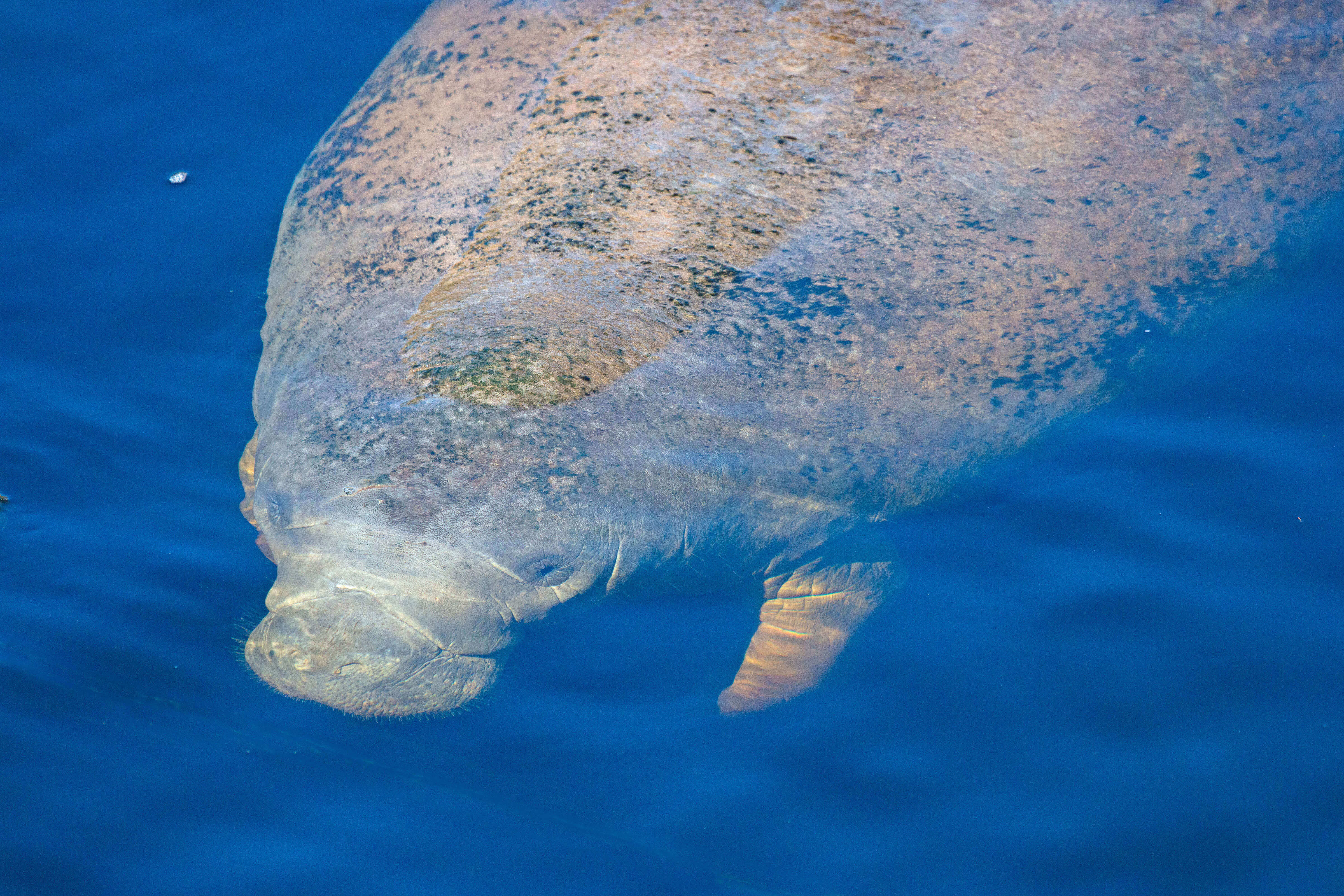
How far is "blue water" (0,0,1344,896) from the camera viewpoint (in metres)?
2.98

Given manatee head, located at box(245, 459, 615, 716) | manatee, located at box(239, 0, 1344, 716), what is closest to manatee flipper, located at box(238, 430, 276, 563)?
manatee, located at box(239, 0, 1344, 716)

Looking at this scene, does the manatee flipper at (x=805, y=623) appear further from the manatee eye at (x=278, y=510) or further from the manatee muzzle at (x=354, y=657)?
the manatee eye at (x=278, y=510)

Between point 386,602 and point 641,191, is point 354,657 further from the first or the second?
point 641,191

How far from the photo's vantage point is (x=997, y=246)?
143 inches

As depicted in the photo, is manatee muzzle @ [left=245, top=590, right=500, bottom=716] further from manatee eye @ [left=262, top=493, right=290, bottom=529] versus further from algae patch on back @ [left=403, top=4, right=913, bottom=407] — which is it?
algae patch on back @ [left=403, top=4, right=913, bottom=407]

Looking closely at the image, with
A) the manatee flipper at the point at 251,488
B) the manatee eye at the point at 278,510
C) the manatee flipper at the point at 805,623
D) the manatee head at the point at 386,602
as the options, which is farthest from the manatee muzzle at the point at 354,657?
the manatee flipper at the point at 805,623

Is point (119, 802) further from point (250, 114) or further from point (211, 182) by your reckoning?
point (250, 114)

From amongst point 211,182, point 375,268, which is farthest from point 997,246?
point 211,182

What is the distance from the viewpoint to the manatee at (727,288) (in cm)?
300

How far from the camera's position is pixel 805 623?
359 cm

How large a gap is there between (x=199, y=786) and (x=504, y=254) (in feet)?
6.56

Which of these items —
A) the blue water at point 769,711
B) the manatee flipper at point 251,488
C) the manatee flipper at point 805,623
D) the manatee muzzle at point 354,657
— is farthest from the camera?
the manatee flipper at point 251,488

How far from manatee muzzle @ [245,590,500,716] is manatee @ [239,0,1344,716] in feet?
0.03

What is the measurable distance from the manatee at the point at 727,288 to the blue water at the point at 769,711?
0.25 meters
